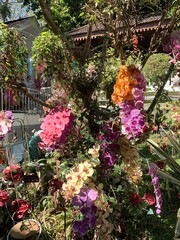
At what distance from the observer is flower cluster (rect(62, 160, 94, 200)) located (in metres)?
2.03

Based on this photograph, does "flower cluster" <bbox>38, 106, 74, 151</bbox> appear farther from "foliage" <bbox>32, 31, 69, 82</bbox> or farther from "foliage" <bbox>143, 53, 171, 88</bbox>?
"foliage" <bbox>143, 53, 171, 88</bbox>

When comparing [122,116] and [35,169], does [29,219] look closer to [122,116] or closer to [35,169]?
[35,169]

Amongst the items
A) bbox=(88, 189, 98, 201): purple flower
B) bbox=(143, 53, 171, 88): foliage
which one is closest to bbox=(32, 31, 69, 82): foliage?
bbox=(88, 189, 98, 201): purple flower

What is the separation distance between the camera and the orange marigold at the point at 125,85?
2244 millimetres

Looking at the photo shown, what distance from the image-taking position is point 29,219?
295 centimetres

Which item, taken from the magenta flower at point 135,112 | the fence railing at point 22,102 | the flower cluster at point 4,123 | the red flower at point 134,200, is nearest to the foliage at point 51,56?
the flower cluster at point 4,123

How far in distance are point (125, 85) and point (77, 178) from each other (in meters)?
0.70

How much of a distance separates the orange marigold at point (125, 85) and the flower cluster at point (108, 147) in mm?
377

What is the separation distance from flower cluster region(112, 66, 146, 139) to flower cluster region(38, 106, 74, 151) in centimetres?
36

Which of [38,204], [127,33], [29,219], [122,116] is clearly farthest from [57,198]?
[127,33]

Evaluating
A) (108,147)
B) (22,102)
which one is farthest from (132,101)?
(22,102)

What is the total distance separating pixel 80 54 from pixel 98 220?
59.8 inches

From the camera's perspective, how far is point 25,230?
280 centimetres

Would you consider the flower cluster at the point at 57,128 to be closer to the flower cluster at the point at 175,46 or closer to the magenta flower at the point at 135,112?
the magenta flower at the point at 135,112
